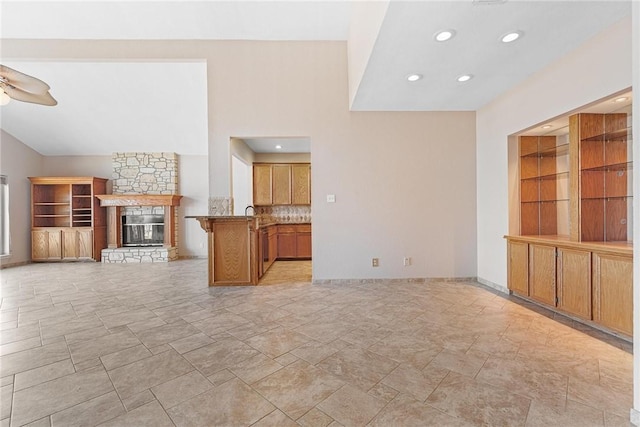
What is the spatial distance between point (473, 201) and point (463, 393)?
11.2 ft

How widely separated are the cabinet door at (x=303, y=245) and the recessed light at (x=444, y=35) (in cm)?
517

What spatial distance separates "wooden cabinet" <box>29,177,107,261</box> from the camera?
23.1ft

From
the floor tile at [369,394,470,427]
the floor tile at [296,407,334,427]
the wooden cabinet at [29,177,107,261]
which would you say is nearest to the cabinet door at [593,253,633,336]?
the floor tile at [369,394,470,427]

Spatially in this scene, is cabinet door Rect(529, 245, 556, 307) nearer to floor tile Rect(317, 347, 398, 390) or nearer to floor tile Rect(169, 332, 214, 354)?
floor tile Rect(317, 347, 398, 390)

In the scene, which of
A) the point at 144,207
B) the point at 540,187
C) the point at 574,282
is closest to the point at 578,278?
the point at 574,282

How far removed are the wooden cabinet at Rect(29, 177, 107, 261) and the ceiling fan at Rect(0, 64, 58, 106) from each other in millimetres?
4691

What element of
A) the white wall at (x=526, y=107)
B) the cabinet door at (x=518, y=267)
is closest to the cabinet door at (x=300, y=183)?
the white wall at (x=526, y=107)

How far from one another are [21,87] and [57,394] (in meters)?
2.89

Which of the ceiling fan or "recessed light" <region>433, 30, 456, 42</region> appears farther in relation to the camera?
the ceiling fan

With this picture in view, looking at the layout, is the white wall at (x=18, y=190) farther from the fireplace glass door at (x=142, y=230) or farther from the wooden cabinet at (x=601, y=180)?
the wooden cabinet at (x=601, y=180)

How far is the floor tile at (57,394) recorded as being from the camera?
1637 mm

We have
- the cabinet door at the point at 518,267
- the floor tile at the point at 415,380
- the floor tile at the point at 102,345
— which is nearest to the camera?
the floor tile at the point at 415,380

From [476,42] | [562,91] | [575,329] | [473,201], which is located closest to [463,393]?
[575,329]

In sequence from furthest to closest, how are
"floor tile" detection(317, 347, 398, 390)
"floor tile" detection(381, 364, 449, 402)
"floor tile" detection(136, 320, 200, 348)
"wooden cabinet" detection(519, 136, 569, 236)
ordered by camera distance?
"wooden cabinet" detection(519, 136, 569, 236)
"floor tile" detection(136, 320, 200, 348)
"floor tile" detection(317, 347, 398, 390)
"floor tile" detection(381, 364, 449, 402)
